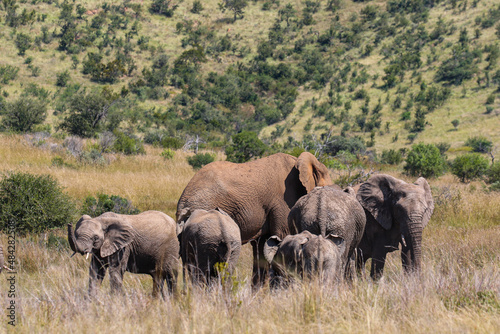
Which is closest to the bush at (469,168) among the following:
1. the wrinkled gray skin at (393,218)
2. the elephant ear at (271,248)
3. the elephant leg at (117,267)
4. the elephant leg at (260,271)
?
the wrinkled gray skin at (393,218)

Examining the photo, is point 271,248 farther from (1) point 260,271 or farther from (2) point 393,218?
(2) point 393,218

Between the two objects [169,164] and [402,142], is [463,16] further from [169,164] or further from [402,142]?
[169,164]

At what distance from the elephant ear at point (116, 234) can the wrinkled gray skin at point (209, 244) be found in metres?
0.62

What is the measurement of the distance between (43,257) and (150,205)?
228 inches

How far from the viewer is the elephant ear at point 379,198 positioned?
259 inches

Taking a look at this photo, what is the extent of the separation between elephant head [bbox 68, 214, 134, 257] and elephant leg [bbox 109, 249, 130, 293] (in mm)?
148

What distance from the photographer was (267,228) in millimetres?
7023

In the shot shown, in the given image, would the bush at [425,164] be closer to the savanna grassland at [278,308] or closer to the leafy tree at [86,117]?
the savanna grassland at [278,308]

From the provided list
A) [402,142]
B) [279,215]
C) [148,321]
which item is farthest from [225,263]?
[402,142]

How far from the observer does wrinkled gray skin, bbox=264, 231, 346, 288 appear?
4.62 m

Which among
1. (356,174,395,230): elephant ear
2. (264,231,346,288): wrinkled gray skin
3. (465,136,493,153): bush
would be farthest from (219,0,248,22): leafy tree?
(264,231,346,288): wrinkled gray skin

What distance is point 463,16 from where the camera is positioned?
71.0 metres

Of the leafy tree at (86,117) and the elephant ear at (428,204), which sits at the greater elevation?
the elephant ear at (428,204)

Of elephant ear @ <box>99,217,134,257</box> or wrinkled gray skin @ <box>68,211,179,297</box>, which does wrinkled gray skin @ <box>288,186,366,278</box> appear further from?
elephant ear @ <box>99,217,134,257</box>
